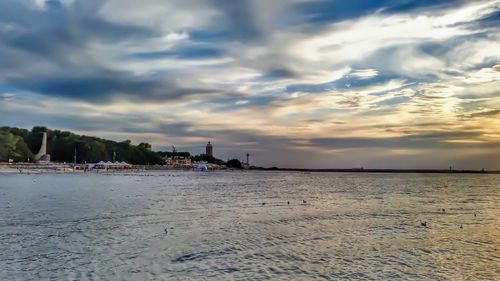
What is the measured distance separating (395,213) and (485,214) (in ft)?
30.8

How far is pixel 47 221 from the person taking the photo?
103ft

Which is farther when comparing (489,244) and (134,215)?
(134,215)

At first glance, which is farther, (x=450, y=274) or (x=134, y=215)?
(x=134, y=215)

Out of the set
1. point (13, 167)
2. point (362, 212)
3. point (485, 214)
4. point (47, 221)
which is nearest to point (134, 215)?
point (47, 221)

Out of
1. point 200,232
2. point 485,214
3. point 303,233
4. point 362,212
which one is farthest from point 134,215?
point 485,214

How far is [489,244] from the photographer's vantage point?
26.4 metres

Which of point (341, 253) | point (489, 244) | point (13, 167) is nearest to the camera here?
point (341, 253)

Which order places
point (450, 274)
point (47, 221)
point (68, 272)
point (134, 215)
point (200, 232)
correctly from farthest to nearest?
point (134, 215), point (47, 221), point (200, 232), point (450, 274), point (68, 272)

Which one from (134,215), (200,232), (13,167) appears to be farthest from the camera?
(13,167)

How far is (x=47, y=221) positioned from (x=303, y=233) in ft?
60.4

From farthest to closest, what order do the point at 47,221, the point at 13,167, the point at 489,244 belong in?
the point at 13,167
the point at 47,221
the point at 489,244

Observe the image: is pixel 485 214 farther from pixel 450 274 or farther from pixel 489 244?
pixel 450 274

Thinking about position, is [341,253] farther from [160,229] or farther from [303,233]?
[160,229]

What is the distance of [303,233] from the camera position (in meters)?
28.5
